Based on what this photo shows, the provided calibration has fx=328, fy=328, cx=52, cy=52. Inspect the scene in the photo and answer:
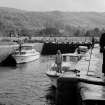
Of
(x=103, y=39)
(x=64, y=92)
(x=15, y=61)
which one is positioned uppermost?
(x=103, y=39)

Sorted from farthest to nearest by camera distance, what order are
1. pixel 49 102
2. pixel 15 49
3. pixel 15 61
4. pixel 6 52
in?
pixel 15 49 < pixel 6 52 < pixel 15 61 < pixel 49 102

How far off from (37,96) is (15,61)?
27.5 meters

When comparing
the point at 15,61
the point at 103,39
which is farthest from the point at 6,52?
the point at 103,39

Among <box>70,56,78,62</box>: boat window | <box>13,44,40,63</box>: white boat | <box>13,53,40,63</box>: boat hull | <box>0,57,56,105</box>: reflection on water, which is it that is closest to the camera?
<box>0,57,56,105</box>: reflection on water

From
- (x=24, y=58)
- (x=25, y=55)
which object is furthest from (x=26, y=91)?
(x=25, y=55)

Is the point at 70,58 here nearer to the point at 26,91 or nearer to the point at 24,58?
the point at 26,91

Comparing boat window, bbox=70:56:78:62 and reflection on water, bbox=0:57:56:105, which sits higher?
boat window, bbox=70:56:78:62

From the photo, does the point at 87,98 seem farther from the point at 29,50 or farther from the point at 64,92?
the point at 29,50

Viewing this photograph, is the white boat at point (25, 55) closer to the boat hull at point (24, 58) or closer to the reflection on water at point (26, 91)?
the boat hull at point (24, 58)

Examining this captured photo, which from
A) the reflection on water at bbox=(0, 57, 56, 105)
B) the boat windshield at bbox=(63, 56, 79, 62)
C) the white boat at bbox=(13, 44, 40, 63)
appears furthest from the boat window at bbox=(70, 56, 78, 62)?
the white boat at bbox=(13, 44, 40, 63)

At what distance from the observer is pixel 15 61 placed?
51625 mm

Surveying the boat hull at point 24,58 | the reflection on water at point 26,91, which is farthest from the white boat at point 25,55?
the reflection on water at point 26,91

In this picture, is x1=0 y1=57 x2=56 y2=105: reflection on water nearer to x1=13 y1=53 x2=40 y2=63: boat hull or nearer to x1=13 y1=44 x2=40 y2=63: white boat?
x1=13 y1=53 x2=40 y2=63: boat hull

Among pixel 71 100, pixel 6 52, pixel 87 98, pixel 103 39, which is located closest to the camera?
pixel 87 98
